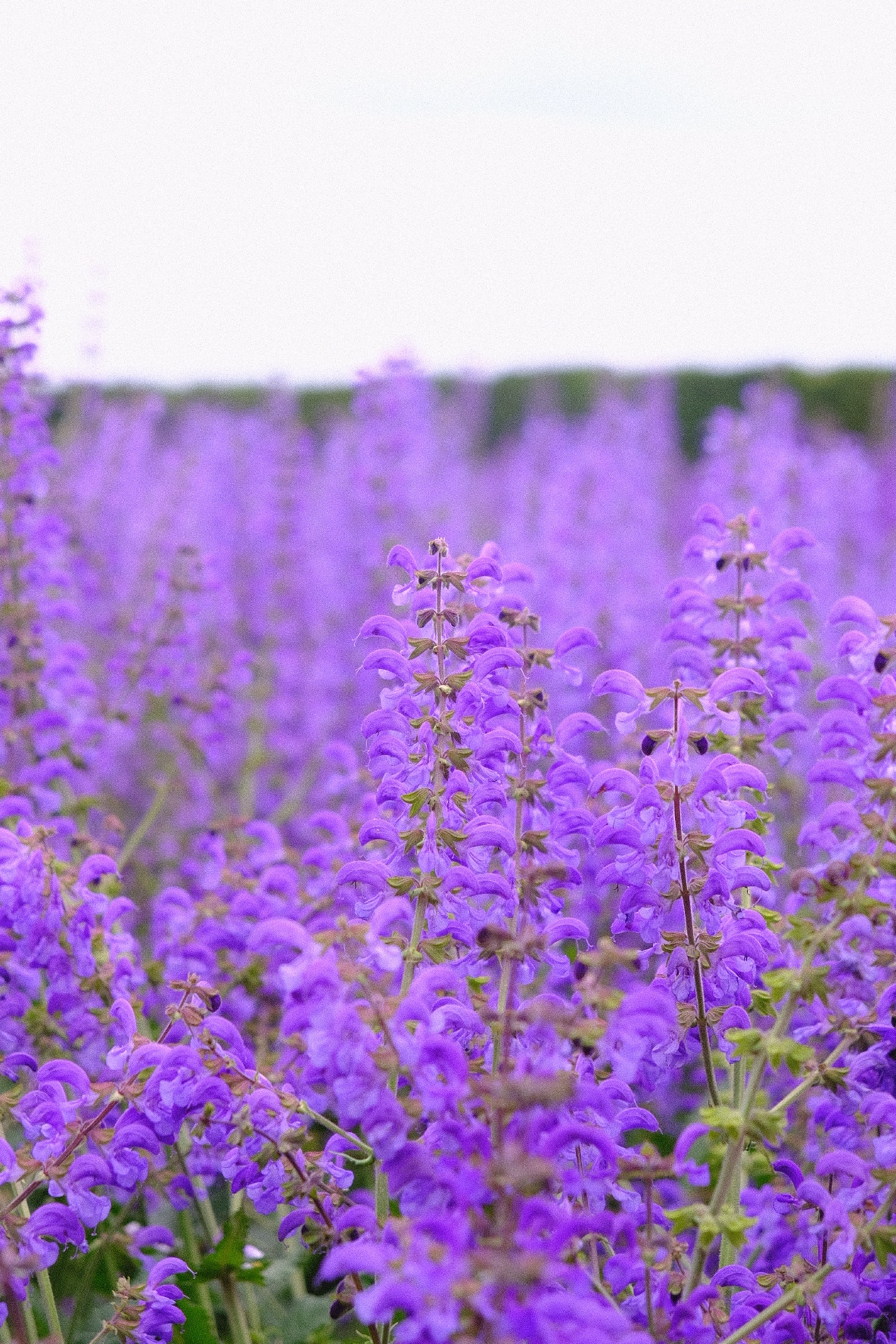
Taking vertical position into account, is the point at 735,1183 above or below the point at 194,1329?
above

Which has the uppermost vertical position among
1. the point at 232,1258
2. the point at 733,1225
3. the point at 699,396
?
the point at 699,396

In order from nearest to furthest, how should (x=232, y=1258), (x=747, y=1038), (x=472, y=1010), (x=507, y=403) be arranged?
(x=747, y=1038) → (x=472, y=1010) → (x=232, y=1258) → (x=507, y=403)

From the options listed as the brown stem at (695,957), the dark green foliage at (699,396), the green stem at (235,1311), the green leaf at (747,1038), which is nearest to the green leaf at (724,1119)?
the green leaf at (747,1038)

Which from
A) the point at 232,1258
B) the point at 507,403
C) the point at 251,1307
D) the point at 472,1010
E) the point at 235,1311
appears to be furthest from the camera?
the point at 507,403

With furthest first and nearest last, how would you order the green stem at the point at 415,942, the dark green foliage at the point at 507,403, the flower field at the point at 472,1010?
the dark green foliage at the point at 507,403 → the green stem at the point at 415,942 → the flower field at the point at 472,1010

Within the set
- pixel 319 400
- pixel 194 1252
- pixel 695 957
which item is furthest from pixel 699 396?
pixel 695 957

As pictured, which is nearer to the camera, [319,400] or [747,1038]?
[747,1038]

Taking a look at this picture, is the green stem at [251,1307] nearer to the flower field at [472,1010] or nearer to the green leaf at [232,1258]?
the flower field at [472,1010]

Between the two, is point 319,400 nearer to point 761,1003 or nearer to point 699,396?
point 699,396

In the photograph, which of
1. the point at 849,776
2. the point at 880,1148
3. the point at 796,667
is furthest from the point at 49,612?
the point at 880,1148

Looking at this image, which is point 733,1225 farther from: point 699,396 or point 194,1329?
point 699,396

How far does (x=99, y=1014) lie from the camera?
135 inches

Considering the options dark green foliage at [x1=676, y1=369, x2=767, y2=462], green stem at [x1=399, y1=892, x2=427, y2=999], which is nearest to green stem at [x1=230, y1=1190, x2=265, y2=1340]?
green stem at [x1=399, y1=892, x2=427, y2=999]

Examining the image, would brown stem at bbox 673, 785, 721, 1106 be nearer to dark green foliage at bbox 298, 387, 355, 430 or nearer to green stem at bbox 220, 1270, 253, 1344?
green stem at bbox 220, 1270, 253, 1344
